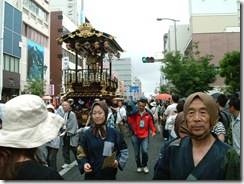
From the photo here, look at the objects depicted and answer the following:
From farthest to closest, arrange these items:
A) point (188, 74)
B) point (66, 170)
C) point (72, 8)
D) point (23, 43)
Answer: point (72, 8) < point (23, 43) < point (188, 74) < point (66, 170)

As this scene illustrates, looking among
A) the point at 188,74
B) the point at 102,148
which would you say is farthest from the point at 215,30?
the point at 102,148

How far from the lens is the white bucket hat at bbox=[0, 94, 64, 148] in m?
1.41

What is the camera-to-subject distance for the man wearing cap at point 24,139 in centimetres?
136

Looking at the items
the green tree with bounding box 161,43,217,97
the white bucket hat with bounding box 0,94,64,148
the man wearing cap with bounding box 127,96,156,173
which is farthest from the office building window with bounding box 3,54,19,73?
the white bucket hat with bounding box 0,94,64,148

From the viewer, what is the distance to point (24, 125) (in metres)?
1.45

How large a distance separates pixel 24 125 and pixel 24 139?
0.26ft

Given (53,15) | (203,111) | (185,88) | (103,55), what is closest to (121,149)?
(203,111)

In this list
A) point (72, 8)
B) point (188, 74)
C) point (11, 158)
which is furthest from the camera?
point (72, 8)

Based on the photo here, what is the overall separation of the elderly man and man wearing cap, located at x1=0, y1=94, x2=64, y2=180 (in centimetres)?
82

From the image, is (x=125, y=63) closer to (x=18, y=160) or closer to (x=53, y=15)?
(x=53, y=15)

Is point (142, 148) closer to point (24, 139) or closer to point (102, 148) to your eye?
point (102, 148)

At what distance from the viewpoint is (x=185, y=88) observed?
16453mm

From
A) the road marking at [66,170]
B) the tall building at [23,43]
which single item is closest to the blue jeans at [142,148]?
the road marking at [66,170]

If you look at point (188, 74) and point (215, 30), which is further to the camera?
point (215, 30)
